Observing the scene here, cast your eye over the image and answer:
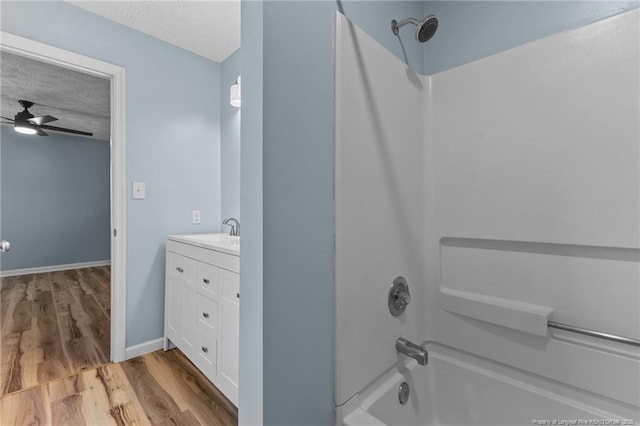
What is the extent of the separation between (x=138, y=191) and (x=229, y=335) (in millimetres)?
1337

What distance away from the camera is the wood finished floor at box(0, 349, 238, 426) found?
148cm

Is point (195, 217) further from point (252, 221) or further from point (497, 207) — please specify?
point (497, 207)

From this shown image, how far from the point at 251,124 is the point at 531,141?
3.62 feet

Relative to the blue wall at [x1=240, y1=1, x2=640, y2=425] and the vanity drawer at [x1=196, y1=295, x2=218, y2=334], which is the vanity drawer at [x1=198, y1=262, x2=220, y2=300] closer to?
the vanity drawer at [x1=196, y1=295, x2=218, y2=334]

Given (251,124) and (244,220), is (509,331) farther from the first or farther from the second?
(251,124)

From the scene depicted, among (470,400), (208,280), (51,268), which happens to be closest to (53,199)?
(51,268)

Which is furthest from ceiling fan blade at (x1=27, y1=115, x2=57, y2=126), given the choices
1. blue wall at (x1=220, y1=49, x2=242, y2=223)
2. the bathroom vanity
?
the bathroom vanity

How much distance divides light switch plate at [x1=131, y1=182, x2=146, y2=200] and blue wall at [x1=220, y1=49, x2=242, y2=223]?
63 cm

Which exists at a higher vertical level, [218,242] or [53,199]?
[53,199]

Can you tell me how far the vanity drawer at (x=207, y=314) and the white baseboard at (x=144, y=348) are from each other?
29.2 inches

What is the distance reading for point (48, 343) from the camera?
7.52 feet

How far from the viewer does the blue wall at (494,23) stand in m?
1.06

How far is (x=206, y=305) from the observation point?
1713 mm

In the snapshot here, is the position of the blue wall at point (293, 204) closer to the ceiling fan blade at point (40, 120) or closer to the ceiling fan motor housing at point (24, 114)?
the ceiling fan blade at point (40, 120)
